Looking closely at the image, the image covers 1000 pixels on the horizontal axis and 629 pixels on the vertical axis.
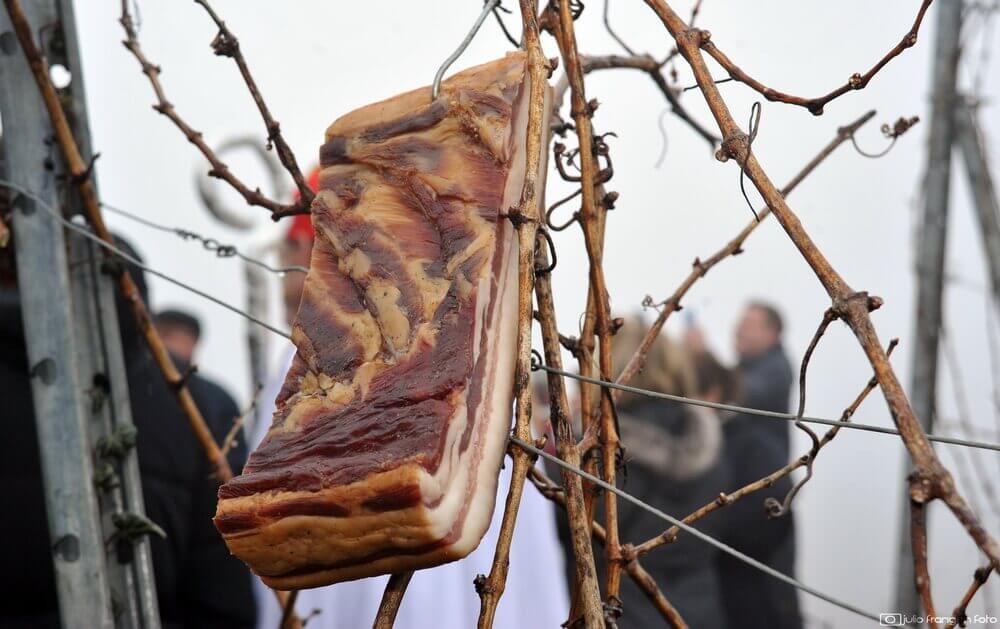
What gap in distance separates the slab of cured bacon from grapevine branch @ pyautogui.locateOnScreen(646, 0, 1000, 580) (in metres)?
0.19

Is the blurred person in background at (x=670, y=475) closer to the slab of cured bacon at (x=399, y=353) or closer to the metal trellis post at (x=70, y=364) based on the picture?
the metal trellis post at (x=70, y=364)

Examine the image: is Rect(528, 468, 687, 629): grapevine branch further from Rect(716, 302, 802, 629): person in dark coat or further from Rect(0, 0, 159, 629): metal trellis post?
Rect(716, 302, 802, 629): person in dark coat

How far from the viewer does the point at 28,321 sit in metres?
1.59

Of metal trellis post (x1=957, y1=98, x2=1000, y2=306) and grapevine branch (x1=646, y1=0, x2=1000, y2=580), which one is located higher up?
metal trellis post (x1=957, y1=98, x2=1000, y2=306)

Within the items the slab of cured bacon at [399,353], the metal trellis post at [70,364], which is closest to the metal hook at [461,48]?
the slab of cured bacon at [399,353]

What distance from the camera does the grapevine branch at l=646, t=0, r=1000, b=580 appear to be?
744mm

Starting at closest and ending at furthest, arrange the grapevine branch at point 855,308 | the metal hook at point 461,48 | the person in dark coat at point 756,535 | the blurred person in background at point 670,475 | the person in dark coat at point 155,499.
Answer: the grapevine branch at point 855,308 < the metal hook at point 461,48 < the person in dark coat at point 155,499 < the blurred person in background at point 670,475 < the person in dark coat at point 756,535

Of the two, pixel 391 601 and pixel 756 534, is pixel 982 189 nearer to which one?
pixel 756 534

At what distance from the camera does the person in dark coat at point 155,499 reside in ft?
7.20

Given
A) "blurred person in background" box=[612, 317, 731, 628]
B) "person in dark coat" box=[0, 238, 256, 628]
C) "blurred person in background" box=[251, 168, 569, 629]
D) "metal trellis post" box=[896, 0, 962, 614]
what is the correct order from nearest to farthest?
1. "person in dark coat" box=[0, 238, 256, 628]
2. "blurred person in background" box=[251, 168, 569, 629]
3. "metal trellis post" box=[896, 0, 962, 614]
4. "blurred person in background" box=[612, 317, 731, 628]

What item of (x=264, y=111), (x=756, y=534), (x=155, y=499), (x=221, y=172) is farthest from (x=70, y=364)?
(x=756, y=534)

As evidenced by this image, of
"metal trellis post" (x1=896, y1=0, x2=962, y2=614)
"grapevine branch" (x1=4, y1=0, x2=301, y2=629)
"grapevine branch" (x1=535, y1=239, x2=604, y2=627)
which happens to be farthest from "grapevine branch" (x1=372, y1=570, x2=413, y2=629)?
"metal trellis post" (x1=896, y1=0, x2=962, y2=614)

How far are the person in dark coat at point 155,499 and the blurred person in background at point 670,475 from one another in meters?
1.06

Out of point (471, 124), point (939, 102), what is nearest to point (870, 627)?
point (939, 102)
